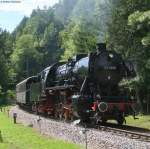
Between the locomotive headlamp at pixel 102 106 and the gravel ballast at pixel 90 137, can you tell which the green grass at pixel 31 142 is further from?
the locomotive headlamp at pixel 102 106

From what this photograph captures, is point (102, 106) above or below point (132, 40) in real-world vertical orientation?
below

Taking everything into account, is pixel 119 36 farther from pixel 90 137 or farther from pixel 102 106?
pixel 90 137

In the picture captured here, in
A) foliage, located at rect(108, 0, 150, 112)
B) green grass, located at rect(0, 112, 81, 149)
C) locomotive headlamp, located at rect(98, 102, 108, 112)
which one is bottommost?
green grass, located at rect(0, 112, 81, 149)

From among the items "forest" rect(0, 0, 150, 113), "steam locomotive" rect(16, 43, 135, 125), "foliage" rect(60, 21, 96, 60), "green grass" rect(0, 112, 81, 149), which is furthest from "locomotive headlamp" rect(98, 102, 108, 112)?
"foliage" rect(60, 21, 96, 60)

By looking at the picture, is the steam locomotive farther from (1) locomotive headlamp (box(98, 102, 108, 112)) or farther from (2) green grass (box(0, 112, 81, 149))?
(2) green grass (box(0, 112, 81, 149))

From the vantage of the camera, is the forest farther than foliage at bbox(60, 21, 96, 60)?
No

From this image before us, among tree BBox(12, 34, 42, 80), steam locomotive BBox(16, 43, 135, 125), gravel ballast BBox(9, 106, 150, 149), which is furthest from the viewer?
tree BBox(12, 34, 42, 80)

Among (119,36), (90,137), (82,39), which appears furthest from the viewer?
(82,39)

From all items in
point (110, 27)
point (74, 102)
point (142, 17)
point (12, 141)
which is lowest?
point (12, 141)

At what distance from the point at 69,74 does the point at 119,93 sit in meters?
3.93

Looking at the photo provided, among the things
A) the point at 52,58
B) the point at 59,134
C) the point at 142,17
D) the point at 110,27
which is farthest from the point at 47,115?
the point at 52,58

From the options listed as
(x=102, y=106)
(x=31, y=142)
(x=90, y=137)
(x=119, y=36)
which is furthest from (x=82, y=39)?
(x=90, y=137)

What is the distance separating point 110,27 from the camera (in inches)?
1766

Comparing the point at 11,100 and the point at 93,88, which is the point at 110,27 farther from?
the point at 11,100
